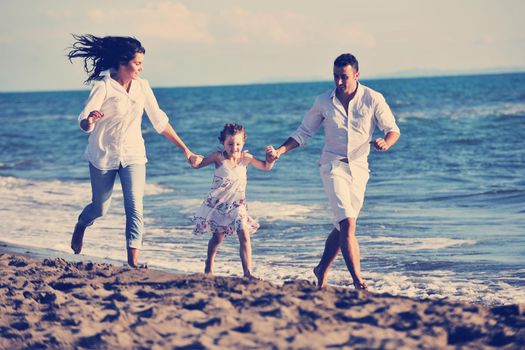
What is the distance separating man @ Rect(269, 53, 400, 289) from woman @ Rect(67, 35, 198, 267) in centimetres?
128

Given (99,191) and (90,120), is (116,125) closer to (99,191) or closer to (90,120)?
(90,120)

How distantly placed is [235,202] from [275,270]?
5.45 ft

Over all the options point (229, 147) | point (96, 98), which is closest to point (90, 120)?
point (96, 98)

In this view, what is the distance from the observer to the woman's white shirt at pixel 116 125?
721cm

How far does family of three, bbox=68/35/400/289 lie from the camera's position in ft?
22.3

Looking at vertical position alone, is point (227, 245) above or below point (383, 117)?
below

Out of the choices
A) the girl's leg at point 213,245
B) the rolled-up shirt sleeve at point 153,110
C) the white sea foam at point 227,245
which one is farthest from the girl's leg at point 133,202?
the white sea foam at point 227,245

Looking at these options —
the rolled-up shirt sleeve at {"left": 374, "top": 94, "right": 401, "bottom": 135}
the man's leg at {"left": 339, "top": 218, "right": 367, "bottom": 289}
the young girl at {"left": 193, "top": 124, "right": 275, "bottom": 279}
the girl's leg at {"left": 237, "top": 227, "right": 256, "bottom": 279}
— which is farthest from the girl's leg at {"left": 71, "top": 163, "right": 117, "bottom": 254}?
the rolled-up shirt sleeve at {"left": 374, "top": 94, "right": 401, "bottom": 135}

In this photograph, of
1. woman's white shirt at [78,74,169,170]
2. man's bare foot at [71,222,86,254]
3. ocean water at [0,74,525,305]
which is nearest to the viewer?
woman's white shirt at [78,74,169,170]

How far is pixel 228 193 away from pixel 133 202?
85cm

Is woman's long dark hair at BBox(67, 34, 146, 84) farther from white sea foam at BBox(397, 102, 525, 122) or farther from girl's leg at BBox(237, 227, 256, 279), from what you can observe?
white sea foam at BBox(397, 102, 525, 122)

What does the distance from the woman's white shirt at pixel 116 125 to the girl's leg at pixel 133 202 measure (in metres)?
0.08

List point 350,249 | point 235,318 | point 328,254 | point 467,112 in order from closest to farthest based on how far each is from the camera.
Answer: point 235,318 → point 350,249 → point 328,254 → point 467,112

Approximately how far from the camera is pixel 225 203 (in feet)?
23.8
